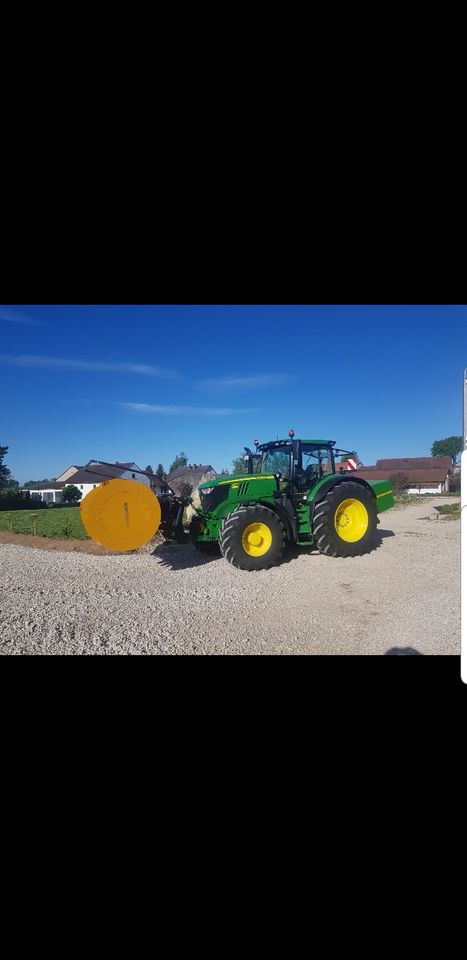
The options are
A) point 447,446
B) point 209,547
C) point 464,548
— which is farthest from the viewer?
point 209,547

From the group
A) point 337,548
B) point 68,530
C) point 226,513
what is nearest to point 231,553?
point 226,513

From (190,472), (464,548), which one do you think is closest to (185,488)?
(190,472)

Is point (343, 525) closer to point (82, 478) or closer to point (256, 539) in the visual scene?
point (256, 539)

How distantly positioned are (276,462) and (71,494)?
1265 mm

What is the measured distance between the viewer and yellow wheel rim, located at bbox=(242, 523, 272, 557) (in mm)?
2025

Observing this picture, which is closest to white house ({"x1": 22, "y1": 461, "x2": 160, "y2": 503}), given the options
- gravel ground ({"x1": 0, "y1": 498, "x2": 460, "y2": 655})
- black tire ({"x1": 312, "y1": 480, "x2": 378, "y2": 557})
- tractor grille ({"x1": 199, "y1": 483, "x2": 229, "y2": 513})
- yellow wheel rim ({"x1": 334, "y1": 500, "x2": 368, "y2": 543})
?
gravel ground ({"x1": 0, "y1": 498, "x2": 460, "y2": 655})

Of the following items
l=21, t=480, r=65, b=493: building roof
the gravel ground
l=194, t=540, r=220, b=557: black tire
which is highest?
l=21, t=480, r=65, b=493: building roof

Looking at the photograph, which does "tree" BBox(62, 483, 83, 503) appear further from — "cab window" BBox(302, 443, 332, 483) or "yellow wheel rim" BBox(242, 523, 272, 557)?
"cab window" BBox(302, 443, 332, 483)

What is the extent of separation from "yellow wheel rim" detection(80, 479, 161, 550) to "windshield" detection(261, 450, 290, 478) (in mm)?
733

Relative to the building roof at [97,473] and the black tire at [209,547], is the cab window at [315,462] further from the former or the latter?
the building roof at [97,473]

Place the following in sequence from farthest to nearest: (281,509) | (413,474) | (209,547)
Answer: (209,547)
(281,509)
(413,474)

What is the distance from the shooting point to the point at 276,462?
2.02m
